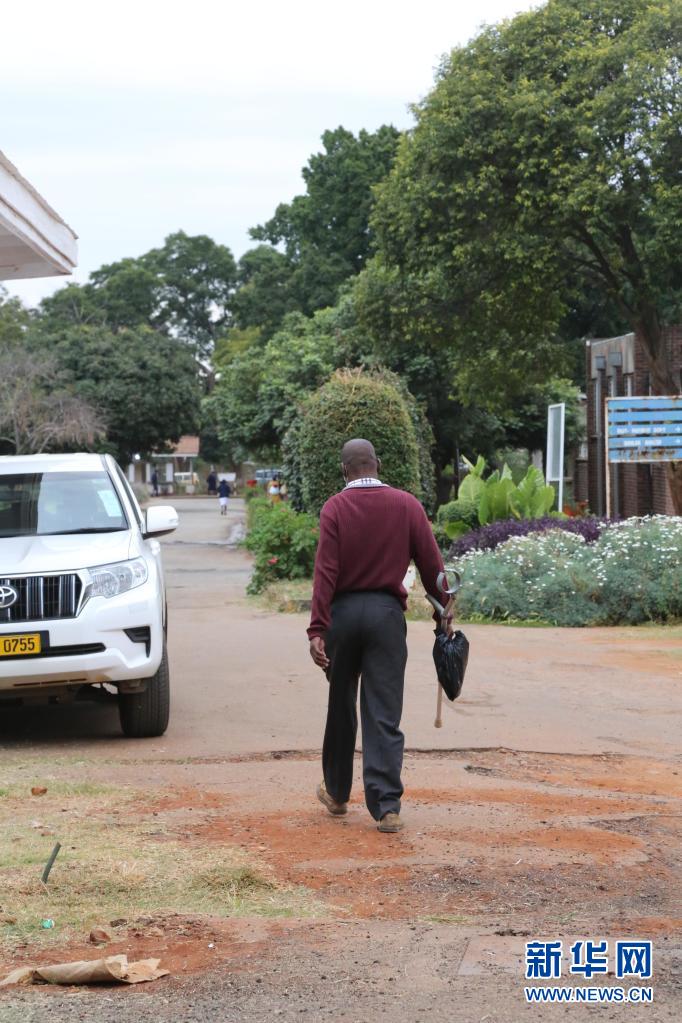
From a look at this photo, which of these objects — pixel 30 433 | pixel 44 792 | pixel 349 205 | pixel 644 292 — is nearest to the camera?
pixel 44 792

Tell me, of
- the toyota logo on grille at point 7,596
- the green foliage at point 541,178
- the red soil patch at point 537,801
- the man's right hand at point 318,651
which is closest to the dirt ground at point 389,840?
the red soil patch at point 537,801

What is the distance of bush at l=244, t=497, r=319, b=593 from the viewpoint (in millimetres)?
20438

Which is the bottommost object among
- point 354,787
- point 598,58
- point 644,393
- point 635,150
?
point 354,787

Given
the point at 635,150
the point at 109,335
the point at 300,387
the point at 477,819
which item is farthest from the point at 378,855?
the point at 109,335

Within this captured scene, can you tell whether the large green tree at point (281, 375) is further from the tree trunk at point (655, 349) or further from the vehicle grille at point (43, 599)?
the vehicle grille at point (43, 599)

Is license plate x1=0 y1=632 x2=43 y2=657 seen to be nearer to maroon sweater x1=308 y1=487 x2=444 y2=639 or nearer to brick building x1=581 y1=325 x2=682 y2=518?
maroon sweater x1=308 y1=487 x2=444 y2=639

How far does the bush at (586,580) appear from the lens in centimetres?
1585

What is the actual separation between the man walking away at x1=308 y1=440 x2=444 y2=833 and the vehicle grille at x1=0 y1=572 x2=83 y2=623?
259 centimetres

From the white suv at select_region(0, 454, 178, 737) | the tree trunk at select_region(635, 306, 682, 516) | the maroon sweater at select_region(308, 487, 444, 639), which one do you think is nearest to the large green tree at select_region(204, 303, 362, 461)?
the tree trunk at select_region(635, 306, 682, 516)

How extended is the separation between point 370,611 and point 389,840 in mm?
1037

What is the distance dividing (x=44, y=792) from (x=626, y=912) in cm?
338

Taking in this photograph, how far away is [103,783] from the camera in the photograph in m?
7.68

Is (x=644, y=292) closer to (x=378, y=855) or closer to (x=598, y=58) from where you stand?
(x=598, y=58)

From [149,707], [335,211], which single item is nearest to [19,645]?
[149,707]
